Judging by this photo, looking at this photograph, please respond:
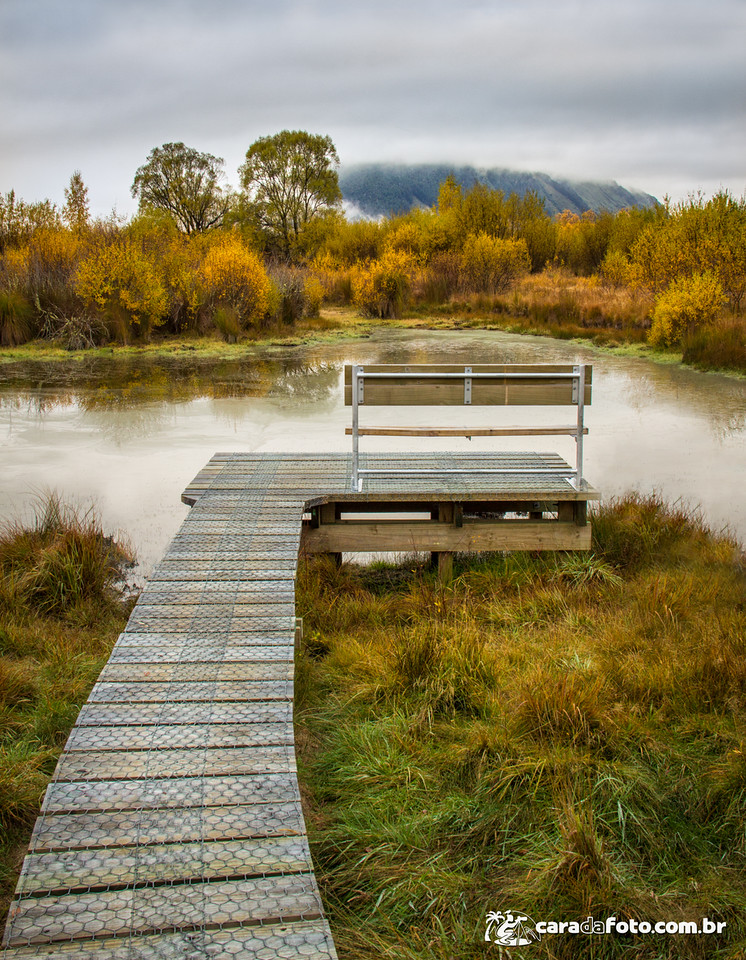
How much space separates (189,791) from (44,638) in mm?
1990

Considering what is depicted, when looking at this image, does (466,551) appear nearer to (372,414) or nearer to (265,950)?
(265,950)

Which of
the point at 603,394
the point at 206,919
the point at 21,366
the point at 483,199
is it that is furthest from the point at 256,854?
the point at 483,199

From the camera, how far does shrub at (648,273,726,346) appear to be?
1466cm

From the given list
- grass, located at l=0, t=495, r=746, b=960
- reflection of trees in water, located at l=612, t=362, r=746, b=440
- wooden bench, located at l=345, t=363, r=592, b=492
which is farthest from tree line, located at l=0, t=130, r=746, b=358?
grass, located at l=0, t=495, r=746, b=960

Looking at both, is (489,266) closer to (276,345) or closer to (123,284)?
(276,345)

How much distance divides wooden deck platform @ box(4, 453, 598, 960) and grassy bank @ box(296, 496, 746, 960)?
0.99ft

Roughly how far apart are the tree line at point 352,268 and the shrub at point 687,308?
0.08 feet

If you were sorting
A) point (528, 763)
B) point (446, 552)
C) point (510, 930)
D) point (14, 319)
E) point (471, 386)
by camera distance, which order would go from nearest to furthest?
point (510, 930)
point (528, 763)
point (471, 386)
point (446, 552)
point (14, 319)

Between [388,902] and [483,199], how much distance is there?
33099 millimetres

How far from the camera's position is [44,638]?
4.21m

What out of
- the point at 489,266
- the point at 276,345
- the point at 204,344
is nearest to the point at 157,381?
the point at 204,344

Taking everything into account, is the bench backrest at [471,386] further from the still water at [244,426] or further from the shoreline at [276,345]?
the shoreline at [276,345]

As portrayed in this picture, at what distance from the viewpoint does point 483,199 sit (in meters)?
33.2

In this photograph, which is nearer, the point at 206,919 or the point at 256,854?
the point at 206,919
